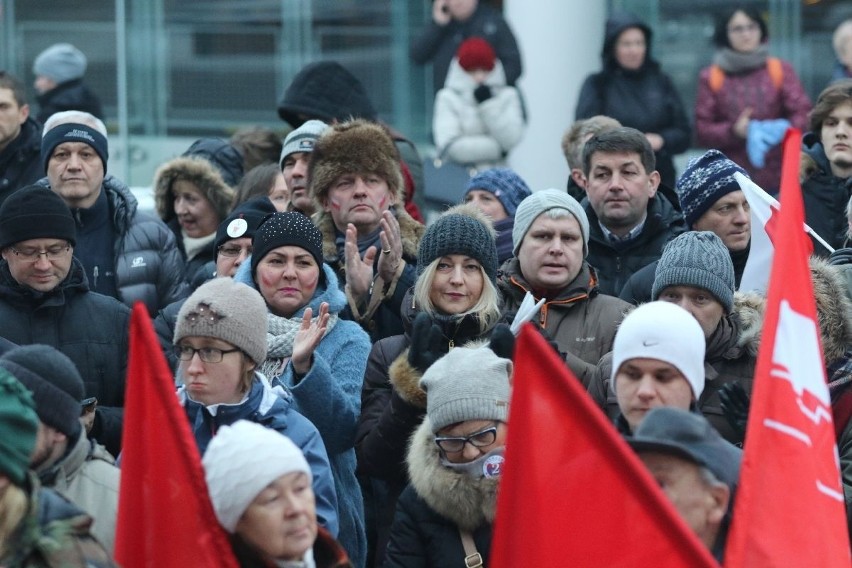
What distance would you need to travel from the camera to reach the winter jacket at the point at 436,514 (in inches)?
232

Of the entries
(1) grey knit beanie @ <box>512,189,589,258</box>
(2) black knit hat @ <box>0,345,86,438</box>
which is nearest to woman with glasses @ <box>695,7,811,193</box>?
(1) grey knit beanie @ <box>512,189,589,258</box>

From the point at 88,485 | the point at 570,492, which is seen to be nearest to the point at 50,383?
the point at 88,485

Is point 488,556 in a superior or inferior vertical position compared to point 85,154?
inferior

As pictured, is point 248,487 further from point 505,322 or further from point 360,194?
point 360,194

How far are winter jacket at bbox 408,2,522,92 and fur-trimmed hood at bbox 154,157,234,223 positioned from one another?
3.10 m

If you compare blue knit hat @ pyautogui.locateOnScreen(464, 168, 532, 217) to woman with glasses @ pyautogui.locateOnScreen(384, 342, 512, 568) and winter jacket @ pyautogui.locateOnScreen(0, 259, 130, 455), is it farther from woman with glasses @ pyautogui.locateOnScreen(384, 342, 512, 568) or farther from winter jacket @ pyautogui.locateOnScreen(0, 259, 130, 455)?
woman with glasses @ pyautogui.locateOnScreen(384, 342, 512, 568)

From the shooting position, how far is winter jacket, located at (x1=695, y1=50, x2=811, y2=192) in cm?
1152

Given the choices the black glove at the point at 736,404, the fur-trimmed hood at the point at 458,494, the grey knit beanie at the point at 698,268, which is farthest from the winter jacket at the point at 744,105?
the fur-trimmed hood at the point at 458,494

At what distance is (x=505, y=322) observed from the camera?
6.96 m

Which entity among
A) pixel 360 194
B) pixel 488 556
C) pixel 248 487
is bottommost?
pixel 488 556

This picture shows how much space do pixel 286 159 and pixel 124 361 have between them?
2.18m

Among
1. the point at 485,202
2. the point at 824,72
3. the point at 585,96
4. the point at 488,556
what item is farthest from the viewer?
the point at 824,72

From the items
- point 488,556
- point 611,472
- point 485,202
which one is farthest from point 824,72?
point 611,472

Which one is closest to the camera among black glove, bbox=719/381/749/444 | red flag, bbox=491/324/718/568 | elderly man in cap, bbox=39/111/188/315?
red flag, bbox=491/324/718/568
